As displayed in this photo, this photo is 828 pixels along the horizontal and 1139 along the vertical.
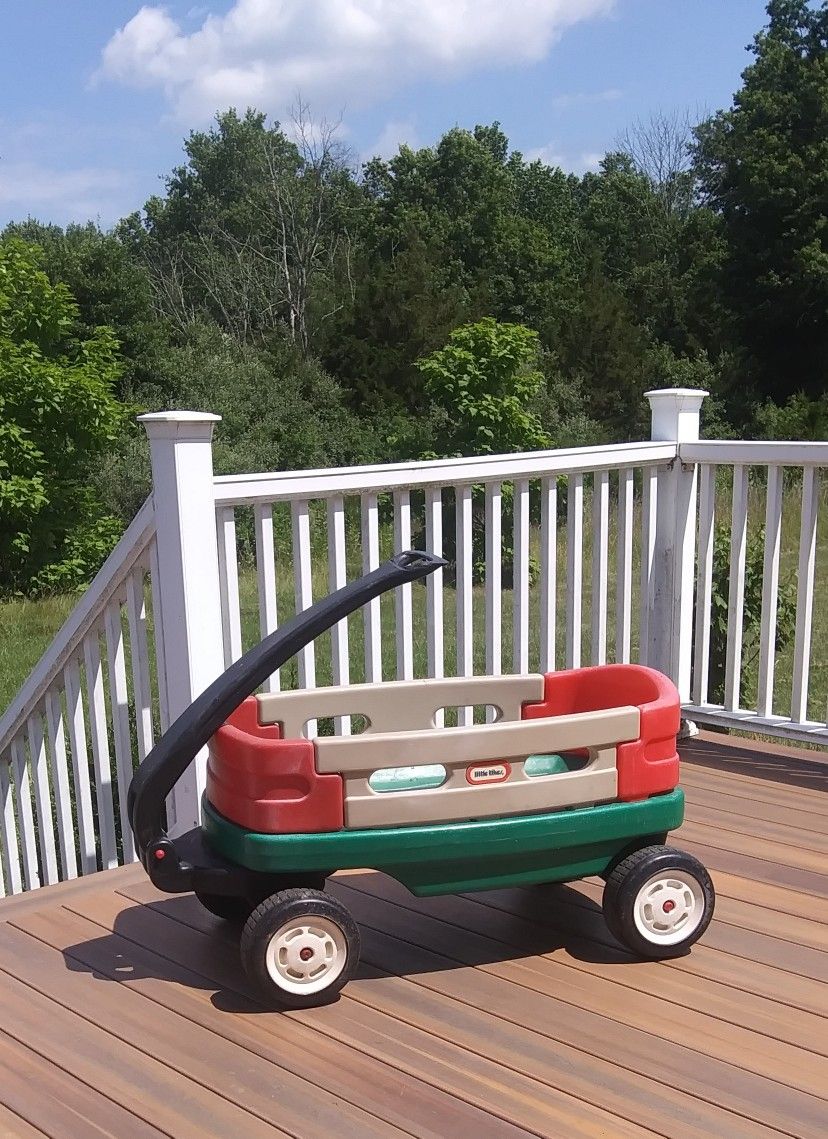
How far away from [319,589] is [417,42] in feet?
69.7

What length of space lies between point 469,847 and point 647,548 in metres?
1.77

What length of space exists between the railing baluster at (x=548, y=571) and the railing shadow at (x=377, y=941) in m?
0.97

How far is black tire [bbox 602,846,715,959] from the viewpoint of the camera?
219 cm

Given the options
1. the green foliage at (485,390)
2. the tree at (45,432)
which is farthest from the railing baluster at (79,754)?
the tree at (45,432)

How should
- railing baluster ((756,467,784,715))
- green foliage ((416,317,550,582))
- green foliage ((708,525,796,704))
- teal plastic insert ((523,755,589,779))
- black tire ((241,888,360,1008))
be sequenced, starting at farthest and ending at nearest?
green foliage ((416,317,550,582)), green foliage ((708,525,796,704)), railing baluster ((756,467,784,715)), teal plastic insert ((523,755,589,779)), black tire ((241,888,360,1008))

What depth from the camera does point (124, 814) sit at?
9.62ft

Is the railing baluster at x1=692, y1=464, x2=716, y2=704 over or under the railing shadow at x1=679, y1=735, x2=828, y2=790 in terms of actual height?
over

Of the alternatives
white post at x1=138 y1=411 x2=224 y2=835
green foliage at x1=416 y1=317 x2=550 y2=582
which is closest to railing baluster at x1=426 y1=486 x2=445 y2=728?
white post at x1=138 y1=411 x2=224 y2=835

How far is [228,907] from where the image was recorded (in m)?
2.39

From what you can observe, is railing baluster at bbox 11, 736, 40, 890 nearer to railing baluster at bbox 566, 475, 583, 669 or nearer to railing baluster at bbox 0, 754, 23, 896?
railing baluster at bbox 0, 754, 23, 896

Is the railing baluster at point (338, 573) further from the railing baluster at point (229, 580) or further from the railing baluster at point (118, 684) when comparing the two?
the railing baluster at point (118, 684)

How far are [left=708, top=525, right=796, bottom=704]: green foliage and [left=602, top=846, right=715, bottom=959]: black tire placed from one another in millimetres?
3355

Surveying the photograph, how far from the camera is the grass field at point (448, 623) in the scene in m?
7.30

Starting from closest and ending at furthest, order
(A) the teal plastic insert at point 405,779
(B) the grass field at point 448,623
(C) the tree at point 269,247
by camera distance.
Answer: (A) the teal plastic insert at point 405,779
(B) the grass field at point 448,623
(C) the tree at point 269,247
